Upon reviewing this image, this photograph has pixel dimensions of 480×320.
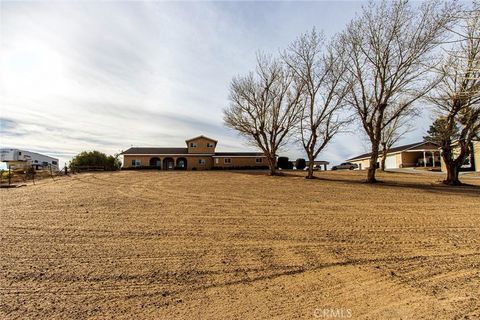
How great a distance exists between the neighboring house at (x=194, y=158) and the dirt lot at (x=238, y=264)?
1344 inches

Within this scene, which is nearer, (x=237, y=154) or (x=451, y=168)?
(x=451, y=168)

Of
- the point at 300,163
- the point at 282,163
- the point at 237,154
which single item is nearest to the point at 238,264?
the point at 237,154

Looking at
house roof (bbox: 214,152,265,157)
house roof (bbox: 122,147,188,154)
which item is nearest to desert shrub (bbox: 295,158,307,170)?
house roof (bbox: 214,152,265,157)

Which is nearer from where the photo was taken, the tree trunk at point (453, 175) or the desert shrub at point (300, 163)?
the tree trunk at point (453, 175)

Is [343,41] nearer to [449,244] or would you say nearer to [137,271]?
[449,244]

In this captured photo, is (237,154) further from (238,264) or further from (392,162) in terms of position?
(238,264)

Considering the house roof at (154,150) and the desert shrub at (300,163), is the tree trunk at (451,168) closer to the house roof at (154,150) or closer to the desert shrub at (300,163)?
the desert shrub at (300,163)

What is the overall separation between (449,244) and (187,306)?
546 cm

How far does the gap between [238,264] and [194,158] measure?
129ft

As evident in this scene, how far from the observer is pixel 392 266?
473cm

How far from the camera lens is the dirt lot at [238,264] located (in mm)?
3531

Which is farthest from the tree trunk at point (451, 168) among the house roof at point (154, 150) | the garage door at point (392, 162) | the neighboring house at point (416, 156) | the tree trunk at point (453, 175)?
the house roof at point (154, 150)

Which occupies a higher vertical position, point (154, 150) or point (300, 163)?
point (154, 150)

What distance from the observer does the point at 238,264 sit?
4859 millimetres
